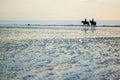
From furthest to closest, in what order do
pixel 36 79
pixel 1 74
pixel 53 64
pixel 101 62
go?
pixel 101 62 < pixel 53 64 < pixel 1 74 < pixel 36 79

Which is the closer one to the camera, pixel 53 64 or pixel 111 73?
pixel 111 73

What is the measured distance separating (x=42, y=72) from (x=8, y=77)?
1582 mm

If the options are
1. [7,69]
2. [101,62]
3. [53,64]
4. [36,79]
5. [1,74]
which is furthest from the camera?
[101,62]

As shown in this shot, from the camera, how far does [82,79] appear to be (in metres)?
10.3

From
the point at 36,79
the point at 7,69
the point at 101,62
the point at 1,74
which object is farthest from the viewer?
the point at 101,62

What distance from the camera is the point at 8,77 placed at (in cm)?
1041

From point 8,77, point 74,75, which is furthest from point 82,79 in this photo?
point 8,77

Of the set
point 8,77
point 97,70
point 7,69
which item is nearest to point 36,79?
point 8,77

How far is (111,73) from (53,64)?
3.08m

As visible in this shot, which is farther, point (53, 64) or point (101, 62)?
point (101, 62)

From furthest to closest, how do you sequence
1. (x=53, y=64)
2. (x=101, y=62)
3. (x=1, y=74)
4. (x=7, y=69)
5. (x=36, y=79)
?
(x=101, y=62), (x=53, y=64), (x=7, y=69), (x=1, y=74), (x=36, y=79)

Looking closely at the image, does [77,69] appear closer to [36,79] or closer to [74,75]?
[74,75]

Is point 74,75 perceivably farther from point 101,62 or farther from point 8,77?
point 101,62

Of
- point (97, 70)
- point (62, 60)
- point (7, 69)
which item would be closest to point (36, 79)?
point (7, 69)
